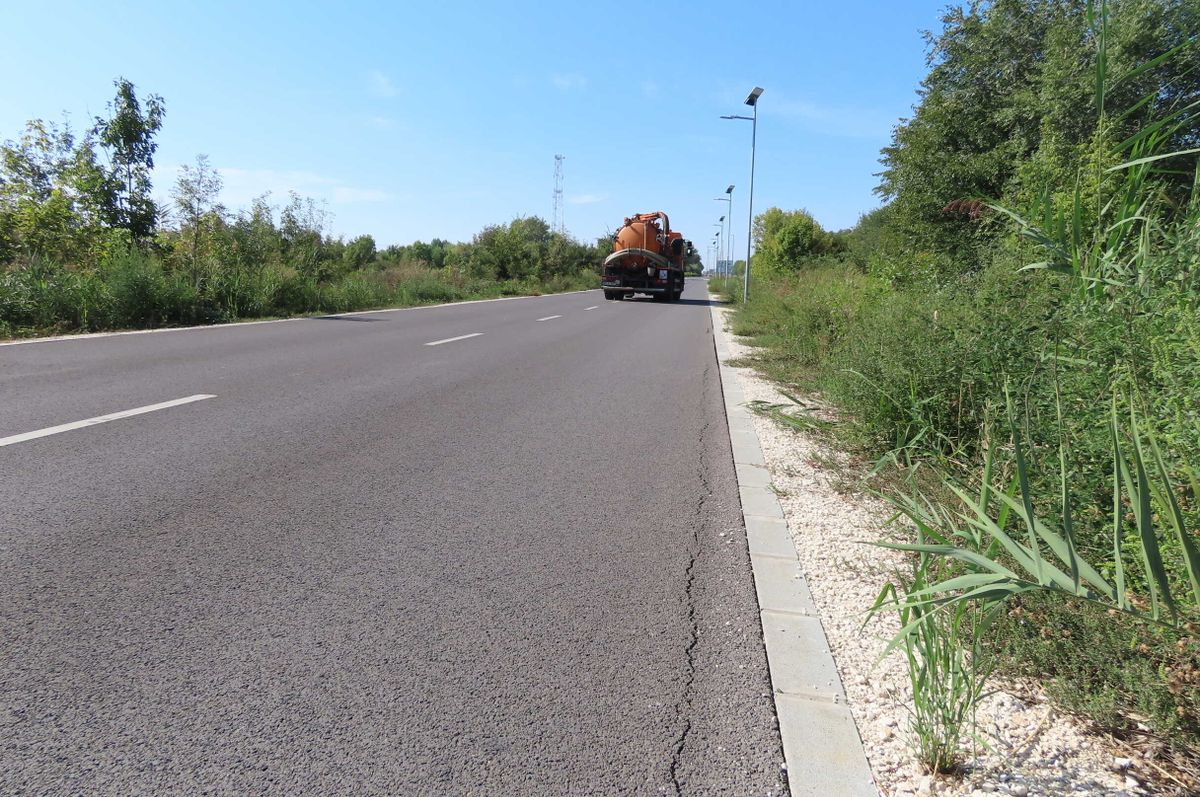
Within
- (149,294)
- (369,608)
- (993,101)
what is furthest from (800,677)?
(993,101)

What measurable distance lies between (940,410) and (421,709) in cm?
370

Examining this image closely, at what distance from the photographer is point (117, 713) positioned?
84.6 inches

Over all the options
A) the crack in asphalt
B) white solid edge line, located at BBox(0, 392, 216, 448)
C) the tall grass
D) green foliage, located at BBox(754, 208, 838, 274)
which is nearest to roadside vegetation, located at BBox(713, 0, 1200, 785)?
the crack in asphalt

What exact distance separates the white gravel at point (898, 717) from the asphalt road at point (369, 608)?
31 cm

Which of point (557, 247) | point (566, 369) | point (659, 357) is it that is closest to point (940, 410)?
point (566, 369)

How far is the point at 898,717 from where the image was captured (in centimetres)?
226

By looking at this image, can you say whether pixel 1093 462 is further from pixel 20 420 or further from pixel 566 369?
pixel 566 369

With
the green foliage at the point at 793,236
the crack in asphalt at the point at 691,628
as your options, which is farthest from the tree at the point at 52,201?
the green foliage at the point at 793,236

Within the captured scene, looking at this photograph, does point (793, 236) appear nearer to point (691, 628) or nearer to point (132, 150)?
point (132, 150)

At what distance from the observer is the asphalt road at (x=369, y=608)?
2.02 metres

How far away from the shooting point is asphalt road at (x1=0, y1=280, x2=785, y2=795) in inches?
79.5

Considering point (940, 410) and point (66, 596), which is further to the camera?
point (940, 410)

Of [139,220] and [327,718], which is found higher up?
[139,220]

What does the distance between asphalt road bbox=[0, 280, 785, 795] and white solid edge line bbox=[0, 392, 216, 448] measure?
0.12m
